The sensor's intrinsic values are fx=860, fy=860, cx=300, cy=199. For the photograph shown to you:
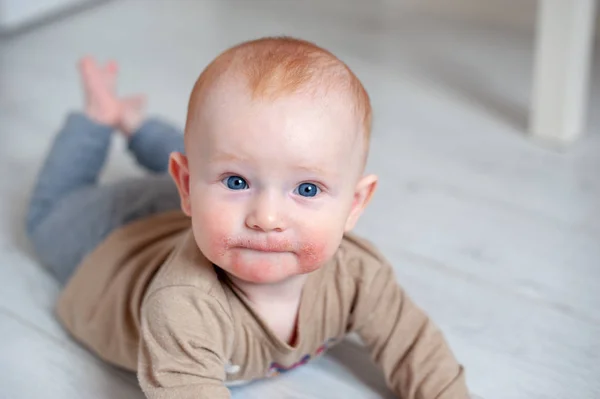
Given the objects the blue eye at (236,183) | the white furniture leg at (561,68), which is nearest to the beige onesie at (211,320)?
the blue eye at (236,183)

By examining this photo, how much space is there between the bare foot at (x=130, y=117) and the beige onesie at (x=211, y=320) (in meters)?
0.24

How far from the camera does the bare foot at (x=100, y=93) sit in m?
1.16

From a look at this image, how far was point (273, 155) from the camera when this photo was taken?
657mm

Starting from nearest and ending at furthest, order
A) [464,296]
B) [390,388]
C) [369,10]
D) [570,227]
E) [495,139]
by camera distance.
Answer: [390,388]
[464,296]
[570,227]
[495,139]
[369,10]

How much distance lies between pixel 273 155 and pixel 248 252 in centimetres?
9

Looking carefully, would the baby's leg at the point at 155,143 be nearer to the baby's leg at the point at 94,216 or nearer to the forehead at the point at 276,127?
the baby's leg at the point at 94,216

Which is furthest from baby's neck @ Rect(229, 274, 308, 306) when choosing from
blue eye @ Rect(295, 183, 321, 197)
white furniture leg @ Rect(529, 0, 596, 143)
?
white furniture leg @ Rect(529, 0, 596, 143)

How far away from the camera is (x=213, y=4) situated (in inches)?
76.4

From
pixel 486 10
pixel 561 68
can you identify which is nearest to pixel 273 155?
pixel 561 68

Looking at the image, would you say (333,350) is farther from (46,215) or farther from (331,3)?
(331,3)

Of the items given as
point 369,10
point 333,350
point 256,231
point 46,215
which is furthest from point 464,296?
point 369,10

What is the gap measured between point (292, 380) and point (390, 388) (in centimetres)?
10

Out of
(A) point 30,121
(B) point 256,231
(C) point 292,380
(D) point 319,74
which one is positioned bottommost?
(C) point 292,380

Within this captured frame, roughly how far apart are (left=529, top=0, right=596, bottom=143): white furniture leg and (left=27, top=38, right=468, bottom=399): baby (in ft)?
1.88
